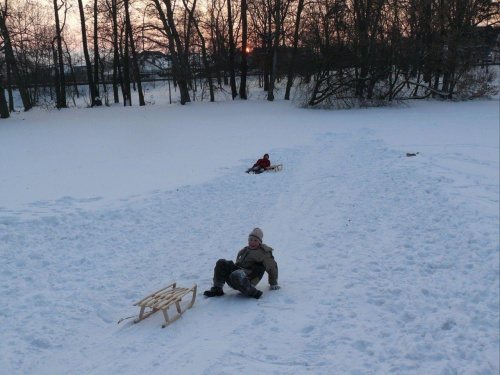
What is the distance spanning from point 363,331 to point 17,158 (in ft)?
50.3

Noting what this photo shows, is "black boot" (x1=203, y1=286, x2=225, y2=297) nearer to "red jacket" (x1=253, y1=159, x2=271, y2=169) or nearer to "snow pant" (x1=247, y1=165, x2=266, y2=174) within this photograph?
"snow pant" (x1=247, y1=165, x2=266, y2=174)

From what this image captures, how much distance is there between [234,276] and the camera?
611 centimetres

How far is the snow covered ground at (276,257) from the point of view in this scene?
16.4 feet

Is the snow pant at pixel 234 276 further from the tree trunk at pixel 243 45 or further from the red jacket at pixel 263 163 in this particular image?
the tree trunk at pixel 243 45

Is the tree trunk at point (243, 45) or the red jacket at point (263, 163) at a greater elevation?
the tree trunk at point (243, 45)

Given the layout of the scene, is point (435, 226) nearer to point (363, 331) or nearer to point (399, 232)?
point (399, 232)

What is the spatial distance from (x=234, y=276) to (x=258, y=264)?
0.51 meters

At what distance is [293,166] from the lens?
14891 mm

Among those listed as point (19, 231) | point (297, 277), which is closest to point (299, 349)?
point (297, 277)

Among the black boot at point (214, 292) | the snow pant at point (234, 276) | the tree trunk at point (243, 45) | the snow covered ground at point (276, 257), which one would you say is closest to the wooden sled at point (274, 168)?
the snow covered ground at point (276, 257)

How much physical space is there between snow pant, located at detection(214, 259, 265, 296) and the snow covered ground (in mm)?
241

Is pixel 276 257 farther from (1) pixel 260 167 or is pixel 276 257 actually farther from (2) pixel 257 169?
(1) pixel 260 167

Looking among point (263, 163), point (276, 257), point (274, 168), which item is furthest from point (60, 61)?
point (276, 257)

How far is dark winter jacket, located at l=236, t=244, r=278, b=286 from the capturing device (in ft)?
21.0
